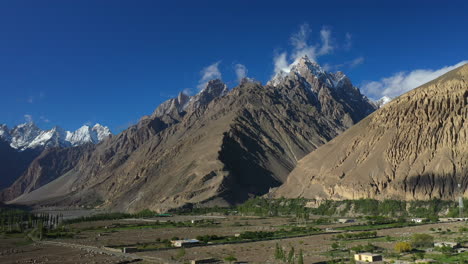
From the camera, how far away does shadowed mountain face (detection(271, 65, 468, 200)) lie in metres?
133

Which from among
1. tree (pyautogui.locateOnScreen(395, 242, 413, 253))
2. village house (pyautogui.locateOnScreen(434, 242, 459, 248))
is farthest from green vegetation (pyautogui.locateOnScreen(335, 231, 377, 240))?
tree (pyautogui.locateOnScreen(395, 242, 413, 253))

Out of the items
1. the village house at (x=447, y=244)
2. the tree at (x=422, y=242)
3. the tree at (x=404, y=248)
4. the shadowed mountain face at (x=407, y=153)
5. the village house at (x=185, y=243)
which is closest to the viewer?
the tree at (x=404, y=248)

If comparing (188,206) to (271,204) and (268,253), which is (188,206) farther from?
(268,253)

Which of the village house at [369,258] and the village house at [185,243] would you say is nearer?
the village house at [369,258]

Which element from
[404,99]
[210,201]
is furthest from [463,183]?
[210,201]

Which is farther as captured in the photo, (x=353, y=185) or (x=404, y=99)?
(x=404, y=99)

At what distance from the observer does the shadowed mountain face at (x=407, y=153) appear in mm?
133125

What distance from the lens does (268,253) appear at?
6506 cm

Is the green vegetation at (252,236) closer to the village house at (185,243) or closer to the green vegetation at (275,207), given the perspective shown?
the village house at (185,243)

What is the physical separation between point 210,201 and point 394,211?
84.7 metres

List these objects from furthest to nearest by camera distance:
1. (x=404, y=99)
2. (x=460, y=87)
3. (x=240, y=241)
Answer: (x=404, y=99), (x=460, y=87), (x=240, y=241)

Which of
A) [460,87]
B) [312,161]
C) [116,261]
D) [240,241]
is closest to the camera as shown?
[116,261]

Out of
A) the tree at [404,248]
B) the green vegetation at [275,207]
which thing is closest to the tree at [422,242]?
the tree at [404,248]

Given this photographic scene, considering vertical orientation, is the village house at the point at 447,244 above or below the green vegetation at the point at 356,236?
above
